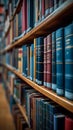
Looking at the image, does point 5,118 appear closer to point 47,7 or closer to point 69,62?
point 47,7

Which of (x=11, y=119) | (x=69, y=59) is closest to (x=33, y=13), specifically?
(x=69, y=59)

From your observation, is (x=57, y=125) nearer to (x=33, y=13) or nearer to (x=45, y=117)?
(x=45, y=117)

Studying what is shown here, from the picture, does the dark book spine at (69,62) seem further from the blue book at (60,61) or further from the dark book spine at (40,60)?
the dark book spine at (40,60)

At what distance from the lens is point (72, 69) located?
0.77m

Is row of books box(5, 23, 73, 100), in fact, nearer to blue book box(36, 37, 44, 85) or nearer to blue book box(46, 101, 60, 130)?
blue book box(36, 37, 44, 85)

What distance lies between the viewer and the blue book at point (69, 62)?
2.53ft

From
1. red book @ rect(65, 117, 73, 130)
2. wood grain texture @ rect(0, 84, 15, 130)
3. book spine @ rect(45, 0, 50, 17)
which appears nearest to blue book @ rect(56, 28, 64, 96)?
red book @ rect(65, 117, 73, 130)

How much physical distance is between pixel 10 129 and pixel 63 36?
190cm

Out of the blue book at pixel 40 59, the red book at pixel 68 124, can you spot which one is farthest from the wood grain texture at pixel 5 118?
the red book at pixel 68 124

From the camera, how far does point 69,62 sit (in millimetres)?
781

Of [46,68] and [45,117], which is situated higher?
[46,68]

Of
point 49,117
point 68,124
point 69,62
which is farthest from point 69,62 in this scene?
point 49,117

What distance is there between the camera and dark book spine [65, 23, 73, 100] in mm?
770

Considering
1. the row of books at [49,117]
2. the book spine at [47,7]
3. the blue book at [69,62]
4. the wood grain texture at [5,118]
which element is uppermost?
the book spine at [47,7]
